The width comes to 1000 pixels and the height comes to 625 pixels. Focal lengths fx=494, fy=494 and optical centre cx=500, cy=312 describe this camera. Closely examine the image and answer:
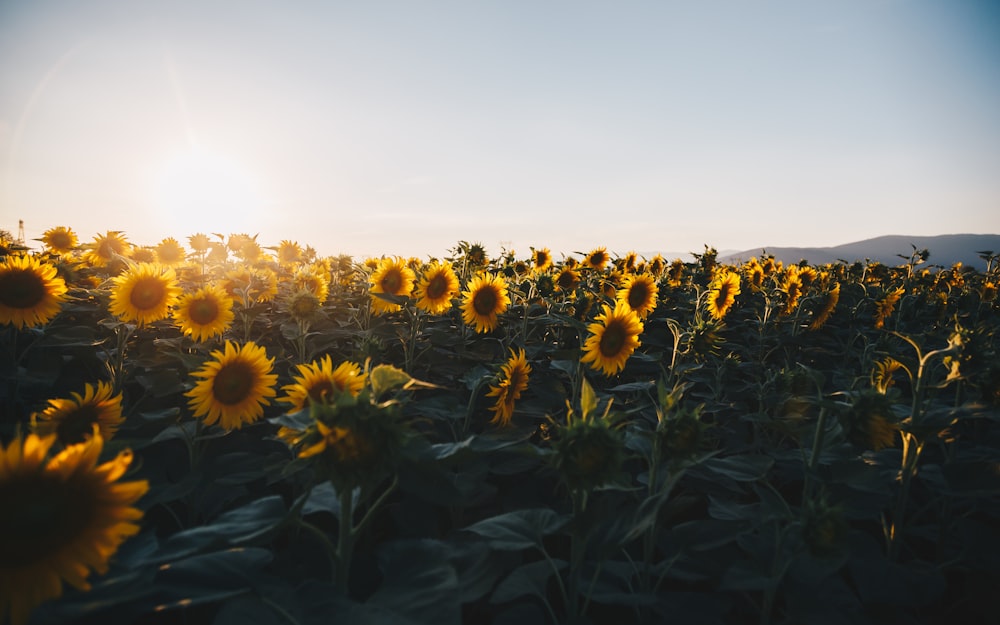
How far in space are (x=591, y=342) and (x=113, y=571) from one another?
280 centimetres

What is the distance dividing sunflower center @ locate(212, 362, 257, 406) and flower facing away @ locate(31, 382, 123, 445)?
0.40 meters

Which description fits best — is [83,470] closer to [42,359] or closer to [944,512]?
[42,359]

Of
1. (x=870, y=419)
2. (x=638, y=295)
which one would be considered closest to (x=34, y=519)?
(x=870, y=419)

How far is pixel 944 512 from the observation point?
223 cm

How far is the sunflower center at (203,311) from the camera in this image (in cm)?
349

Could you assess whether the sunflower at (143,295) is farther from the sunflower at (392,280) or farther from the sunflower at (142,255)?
the sunflower at (142,255)

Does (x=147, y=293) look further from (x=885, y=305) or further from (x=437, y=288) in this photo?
(x=885, y=305)

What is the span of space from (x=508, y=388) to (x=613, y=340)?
94 cm

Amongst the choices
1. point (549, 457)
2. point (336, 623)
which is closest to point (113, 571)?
point (336, 623)

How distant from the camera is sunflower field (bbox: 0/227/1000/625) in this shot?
1107 millimetres

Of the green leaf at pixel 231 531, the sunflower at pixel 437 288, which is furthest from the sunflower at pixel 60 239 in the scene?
the green leaf at pixel 231 531

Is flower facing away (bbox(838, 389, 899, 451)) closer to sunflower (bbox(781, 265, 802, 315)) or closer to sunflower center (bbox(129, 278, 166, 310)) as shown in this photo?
sunflower center (bbox(129, 278, 166, 310))

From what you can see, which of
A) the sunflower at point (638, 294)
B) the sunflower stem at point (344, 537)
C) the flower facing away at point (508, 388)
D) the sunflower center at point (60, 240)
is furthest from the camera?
the sunflower center at point (60, 240)

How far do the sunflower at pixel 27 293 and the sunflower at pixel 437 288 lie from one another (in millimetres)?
2455
